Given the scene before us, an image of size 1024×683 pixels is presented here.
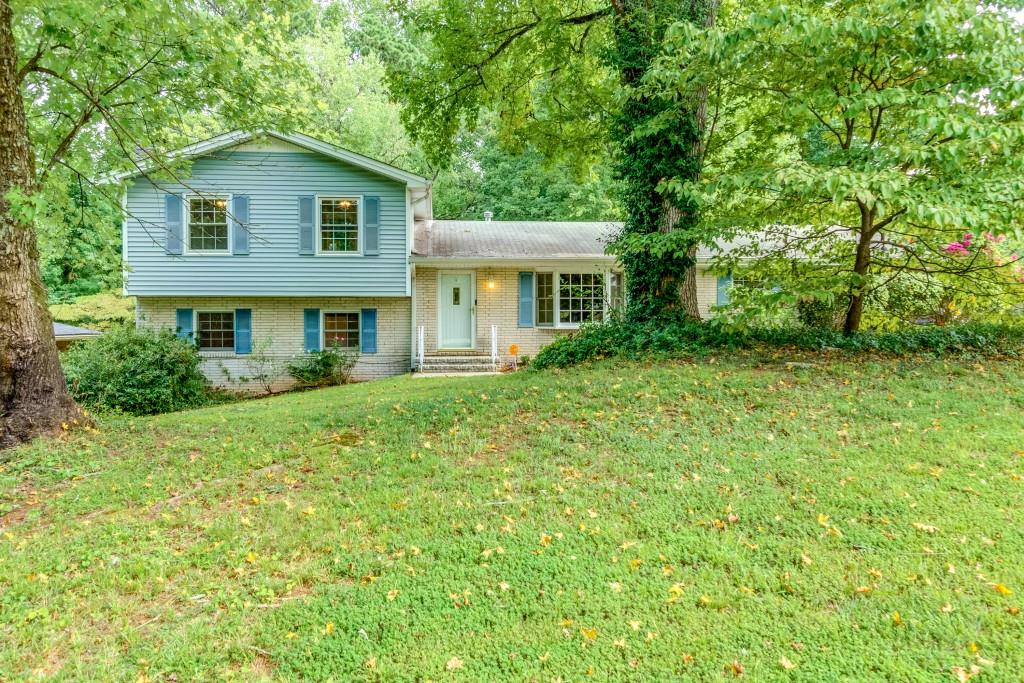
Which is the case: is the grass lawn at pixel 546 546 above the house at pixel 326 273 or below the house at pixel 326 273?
below

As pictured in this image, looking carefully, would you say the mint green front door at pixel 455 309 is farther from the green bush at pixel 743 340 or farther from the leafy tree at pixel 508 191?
the leafy tree at pixel 508 191

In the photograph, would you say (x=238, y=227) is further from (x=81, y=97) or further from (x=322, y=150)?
(x=81, y=97)

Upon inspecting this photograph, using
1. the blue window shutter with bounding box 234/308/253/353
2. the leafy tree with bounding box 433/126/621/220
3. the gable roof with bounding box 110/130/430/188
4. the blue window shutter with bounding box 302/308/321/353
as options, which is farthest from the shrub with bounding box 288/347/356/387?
the leafy tree with bounding box 433/126/621/220

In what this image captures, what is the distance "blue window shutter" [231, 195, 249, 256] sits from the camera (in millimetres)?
13000

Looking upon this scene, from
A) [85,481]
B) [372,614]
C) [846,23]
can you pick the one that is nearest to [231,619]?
[372,614]

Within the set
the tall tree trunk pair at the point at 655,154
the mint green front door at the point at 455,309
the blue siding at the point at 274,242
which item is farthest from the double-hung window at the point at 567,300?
the tall tree trunk pair at the point at 655,154

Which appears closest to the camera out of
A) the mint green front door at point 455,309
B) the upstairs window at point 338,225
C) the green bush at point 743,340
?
the green bush at point 743,340

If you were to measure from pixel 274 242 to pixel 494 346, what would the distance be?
5.77 meters

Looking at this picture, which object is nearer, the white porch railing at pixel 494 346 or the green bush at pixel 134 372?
the green bush at pixel 134 372

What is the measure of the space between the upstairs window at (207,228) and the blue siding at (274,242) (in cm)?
25

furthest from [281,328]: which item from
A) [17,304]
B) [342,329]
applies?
[17,304]

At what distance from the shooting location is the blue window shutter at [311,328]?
549 inches

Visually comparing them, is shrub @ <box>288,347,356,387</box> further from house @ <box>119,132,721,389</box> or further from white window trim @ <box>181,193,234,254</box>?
white window trim @ <box>181,193,234,254</box>

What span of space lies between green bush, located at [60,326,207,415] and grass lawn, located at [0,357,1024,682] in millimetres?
4707
